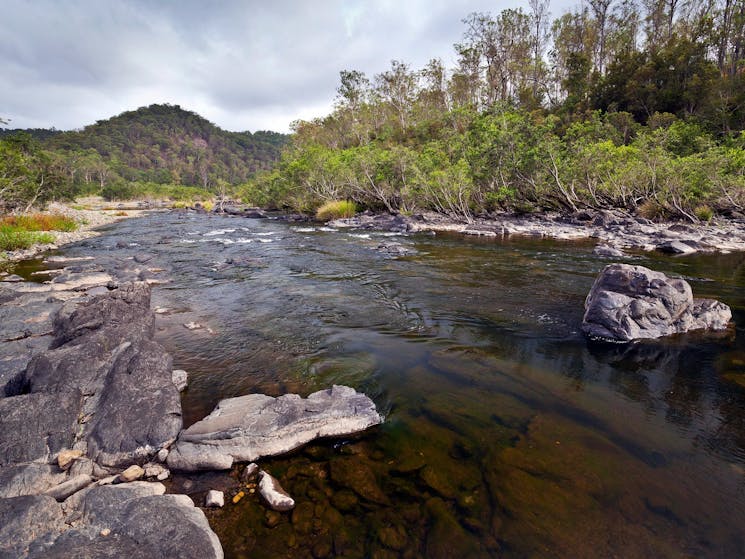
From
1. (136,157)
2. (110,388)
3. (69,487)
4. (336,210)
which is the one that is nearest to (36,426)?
(110,388)

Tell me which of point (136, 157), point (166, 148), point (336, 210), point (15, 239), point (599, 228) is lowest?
point (599, 228)

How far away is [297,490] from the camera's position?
4.20m

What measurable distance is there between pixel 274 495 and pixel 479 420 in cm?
305

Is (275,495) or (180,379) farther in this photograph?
(180,379)

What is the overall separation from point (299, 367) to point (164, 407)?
8.12 feet

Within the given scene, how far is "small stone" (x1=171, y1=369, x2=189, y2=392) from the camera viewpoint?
20.1 ft

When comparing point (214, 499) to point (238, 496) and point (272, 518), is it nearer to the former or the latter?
point (238, 496)

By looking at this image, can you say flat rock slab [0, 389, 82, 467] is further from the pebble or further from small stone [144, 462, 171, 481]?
the pebble

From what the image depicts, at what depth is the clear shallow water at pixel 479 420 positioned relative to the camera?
3.73m

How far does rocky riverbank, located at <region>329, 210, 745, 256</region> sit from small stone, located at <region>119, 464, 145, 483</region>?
60.6ft

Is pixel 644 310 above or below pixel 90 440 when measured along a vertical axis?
above

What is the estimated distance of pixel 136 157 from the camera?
124 m

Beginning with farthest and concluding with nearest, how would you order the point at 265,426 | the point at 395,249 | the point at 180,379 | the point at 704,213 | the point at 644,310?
1. the point at 704,213
2. the point at 395,249
3. the point at 644,310
4. the point at 180,379
5. the point at 265,426

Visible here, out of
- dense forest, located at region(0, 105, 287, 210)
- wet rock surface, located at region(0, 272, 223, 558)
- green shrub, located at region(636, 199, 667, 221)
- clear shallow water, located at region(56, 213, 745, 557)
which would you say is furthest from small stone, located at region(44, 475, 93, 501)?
green shrub, located at region(636, 199, 667, 221)
